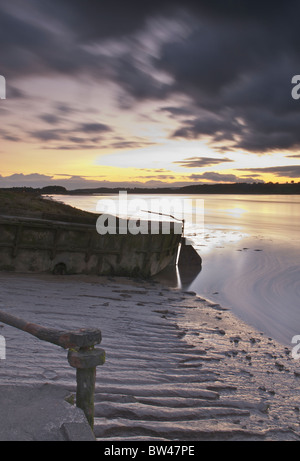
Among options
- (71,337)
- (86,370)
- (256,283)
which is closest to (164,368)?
(86,370)

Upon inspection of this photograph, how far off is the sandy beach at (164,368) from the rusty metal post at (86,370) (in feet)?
2.06

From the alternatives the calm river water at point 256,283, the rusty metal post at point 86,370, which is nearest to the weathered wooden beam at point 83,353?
the rusty metal post at point 86,370

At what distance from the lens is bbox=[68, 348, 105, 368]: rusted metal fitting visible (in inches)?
118

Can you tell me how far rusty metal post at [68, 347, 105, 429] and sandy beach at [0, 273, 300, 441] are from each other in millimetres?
627

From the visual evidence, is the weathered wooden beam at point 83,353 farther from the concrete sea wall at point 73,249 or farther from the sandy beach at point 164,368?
the concrete sea wall at point 73,249

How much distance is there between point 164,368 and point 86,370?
2.73 metres

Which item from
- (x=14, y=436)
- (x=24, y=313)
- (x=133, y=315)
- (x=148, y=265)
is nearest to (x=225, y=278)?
(x=148, y=265)

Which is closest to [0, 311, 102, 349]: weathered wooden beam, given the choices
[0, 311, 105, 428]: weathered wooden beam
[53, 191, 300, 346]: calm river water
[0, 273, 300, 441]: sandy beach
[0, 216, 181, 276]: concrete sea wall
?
[0, 311, 105, 428]: weathered wooden beam

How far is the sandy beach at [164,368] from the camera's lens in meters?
4.12

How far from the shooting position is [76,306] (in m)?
8.61

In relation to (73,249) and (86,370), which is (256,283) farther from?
(86,370)

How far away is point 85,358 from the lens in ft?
9.83
